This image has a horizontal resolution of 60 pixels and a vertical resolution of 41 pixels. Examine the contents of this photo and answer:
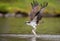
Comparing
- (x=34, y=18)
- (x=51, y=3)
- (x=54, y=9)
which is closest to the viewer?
(x=34, y=18)

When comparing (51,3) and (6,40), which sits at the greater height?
(6,40)

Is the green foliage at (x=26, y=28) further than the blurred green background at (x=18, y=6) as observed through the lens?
No

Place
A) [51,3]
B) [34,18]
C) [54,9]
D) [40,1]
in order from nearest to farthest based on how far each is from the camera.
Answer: [34,18]
[40,1]
[51,3]
[54,9]

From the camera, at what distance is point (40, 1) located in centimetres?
1995

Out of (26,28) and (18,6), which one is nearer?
(26,28)

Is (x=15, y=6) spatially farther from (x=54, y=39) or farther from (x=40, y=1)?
(x=54, y=39)

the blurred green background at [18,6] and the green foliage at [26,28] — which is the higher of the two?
the green foliage at [26,28]

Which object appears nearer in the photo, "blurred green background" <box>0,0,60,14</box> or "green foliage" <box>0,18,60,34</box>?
"green foliage" <box>0,18,60,34</box>

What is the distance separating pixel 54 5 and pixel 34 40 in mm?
13776

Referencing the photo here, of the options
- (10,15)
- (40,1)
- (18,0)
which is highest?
(40,1)

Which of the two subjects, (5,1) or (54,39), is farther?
(5,1)

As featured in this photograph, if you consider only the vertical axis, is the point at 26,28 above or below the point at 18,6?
above

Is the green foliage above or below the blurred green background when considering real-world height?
above

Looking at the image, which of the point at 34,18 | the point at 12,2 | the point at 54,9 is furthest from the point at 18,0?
the point at 34,18
